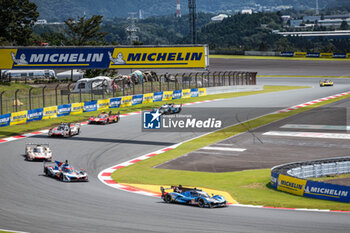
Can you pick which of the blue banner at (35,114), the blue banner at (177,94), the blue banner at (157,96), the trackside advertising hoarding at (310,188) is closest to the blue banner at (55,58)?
the blue banner at (35,114)

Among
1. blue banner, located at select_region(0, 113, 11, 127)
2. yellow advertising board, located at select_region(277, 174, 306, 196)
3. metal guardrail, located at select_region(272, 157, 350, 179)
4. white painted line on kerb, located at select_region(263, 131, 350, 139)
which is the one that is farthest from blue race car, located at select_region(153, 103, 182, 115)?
yellow advertising board, located at select_region(277, 174, 306, 196)

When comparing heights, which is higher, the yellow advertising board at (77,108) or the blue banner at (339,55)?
the blue banner at (339,55)

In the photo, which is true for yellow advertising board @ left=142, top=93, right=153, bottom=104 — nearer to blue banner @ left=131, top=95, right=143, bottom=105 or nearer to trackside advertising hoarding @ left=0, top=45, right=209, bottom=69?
blue banner @ left=131, top=95, right=143, bottom=105

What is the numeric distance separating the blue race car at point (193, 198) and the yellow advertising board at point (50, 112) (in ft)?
87.7

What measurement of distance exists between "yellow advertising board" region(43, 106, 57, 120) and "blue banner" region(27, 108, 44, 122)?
363 mm

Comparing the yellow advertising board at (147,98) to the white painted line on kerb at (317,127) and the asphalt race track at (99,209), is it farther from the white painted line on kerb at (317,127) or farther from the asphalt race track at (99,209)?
the asphalt race track at (99,209)

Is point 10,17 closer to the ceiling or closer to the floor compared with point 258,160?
closer to the ceiling

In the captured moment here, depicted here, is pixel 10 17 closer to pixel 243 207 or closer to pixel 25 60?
pixel 25 60

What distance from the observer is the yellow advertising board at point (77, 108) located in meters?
48.0

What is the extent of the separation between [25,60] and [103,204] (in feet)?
113

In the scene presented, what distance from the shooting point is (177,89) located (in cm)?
6178

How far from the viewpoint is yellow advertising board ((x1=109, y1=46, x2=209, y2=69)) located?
45.6m

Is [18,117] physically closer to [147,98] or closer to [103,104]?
[103,104]

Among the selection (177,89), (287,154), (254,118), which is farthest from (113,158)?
(177,89)
